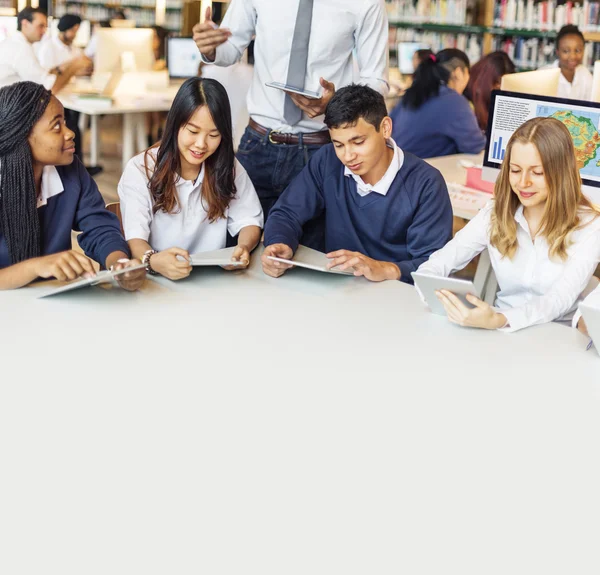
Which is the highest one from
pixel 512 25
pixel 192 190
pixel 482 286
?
pixel 512 25

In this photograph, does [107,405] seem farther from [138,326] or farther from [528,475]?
[528,475]

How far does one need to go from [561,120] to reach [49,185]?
1.57 metres

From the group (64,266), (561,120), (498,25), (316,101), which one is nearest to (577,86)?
(498,25)

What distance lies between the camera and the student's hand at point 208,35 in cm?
246

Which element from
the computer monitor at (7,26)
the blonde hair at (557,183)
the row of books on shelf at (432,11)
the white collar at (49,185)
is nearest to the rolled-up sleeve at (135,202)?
the white collar at (49,185)

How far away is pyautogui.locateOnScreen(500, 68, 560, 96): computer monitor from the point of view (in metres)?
3.13

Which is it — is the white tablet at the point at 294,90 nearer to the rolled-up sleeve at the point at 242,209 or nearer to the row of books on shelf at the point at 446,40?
the rolled-up sleeve at the point at 242,209

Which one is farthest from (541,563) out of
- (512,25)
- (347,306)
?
(512,25)

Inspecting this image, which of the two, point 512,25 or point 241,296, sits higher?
point 512,25

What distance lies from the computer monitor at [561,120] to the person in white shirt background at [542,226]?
75 cm

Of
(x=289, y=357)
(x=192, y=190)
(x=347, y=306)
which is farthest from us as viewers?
(x=192, y=190)

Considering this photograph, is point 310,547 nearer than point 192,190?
Yes

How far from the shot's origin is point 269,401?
4.29ft

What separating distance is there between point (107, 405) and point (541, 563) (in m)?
0.67
